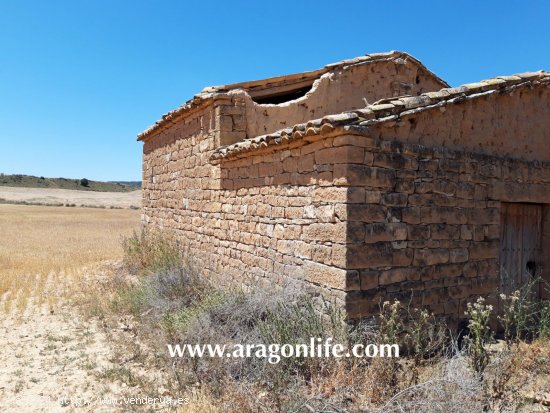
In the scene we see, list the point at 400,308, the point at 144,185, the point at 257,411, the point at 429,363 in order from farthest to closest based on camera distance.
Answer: the point at 144,185 → the point at 400,308 → the point at 429,363 → the point at 257,411

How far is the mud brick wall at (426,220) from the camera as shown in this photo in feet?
16.0

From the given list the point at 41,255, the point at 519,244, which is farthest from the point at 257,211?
the point at 41,255

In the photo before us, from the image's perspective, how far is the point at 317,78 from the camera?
8500mm

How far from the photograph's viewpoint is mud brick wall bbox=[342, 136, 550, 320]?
4.87m

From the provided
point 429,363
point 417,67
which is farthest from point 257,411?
point 417,67

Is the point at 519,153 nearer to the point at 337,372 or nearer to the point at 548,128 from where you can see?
the point at 548,128

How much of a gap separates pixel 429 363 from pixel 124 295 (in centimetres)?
507

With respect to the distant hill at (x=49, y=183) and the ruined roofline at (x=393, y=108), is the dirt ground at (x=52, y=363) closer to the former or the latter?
the ruined roofline at (x=393, y=108)

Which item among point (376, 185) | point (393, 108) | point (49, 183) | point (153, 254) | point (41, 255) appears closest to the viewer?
point (376, 185)

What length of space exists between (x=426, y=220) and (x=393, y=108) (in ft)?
4.72

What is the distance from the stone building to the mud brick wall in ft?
0.06

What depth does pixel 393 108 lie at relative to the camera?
16.7ft

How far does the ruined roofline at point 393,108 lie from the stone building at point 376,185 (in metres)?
0.02

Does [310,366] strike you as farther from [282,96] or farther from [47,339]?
[282,96]
